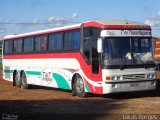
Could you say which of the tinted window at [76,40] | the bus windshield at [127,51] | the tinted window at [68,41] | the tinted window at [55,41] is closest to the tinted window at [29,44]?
the tinted window at [55,41]

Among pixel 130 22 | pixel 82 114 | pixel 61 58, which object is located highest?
pixel 130 22

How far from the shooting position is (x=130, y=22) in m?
19.2

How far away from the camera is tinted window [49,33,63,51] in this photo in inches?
849

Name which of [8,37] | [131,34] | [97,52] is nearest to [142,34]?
[131,34]

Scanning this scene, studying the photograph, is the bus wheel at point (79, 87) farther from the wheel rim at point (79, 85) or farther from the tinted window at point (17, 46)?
the tinted window at point (17, 46)

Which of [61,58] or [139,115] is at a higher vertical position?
[61,58]

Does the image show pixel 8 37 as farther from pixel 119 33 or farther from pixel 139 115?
pixel 139 115

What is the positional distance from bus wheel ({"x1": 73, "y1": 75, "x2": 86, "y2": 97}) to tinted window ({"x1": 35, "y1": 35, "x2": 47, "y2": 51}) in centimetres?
387

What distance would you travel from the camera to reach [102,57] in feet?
58.9

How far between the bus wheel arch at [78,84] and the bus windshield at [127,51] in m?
2.09

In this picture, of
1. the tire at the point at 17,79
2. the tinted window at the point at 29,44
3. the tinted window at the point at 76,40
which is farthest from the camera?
the tire at the point at 17,79

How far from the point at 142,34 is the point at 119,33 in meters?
1.16

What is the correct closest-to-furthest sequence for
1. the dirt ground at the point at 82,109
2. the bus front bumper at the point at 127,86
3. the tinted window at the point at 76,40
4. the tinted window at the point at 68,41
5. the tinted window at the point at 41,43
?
the dirt ground at the point at 82,109
the bus front bumper at the point at 127,86
the tinted window at the point at 76,40
the tinted window at the point at 68,41
the tinted window at the point at 41,43

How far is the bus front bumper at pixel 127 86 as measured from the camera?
17797 millimetres
